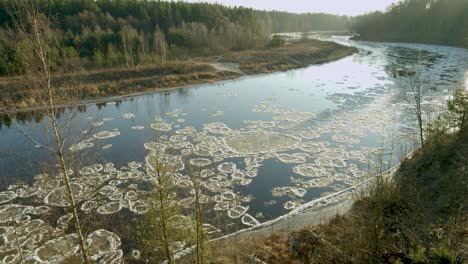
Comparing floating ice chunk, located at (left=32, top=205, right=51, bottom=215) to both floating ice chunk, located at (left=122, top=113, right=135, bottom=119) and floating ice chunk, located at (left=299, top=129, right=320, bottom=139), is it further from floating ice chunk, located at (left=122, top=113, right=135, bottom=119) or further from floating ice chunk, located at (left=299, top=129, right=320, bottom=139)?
floating ice chunk, located at (left=299, top=129, right=320, bottom=139)

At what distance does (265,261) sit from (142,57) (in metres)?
31.0

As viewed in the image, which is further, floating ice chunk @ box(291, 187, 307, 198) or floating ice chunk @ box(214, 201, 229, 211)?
floating ice chunk @ box(291, 187, 307, 198)

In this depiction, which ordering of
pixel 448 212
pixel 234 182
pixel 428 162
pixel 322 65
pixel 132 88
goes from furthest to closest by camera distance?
pixel 322 65 → pixel 132 88 → pixel 234 182 → pixel 428 162 → pixel 448 212

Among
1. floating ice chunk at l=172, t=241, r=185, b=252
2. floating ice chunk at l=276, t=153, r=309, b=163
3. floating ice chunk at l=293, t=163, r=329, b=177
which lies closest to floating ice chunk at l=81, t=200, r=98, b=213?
floating ice chunk at l=172, t=241, r=185, b=252

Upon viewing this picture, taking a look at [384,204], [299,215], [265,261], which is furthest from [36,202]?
A: [384,204]

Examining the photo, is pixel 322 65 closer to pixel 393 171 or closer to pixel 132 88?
pixel 132 88

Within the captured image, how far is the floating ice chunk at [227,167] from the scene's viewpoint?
13617 mm

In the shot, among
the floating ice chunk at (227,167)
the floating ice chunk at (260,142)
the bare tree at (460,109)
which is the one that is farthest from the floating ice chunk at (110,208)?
the bare tree at (460,109)

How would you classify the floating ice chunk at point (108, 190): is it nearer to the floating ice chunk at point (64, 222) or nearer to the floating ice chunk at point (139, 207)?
the floating ice chunk at point (139, 207)

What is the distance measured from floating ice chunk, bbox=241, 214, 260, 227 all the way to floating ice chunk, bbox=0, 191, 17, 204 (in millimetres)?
7966

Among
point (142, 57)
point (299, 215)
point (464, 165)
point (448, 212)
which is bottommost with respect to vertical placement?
point (299, 215)

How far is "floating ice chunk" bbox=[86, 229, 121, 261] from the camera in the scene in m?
8.76

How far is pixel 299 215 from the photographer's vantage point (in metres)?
10.7

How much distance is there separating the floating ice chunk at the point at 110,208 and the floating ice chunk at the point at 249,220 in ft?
13.3
